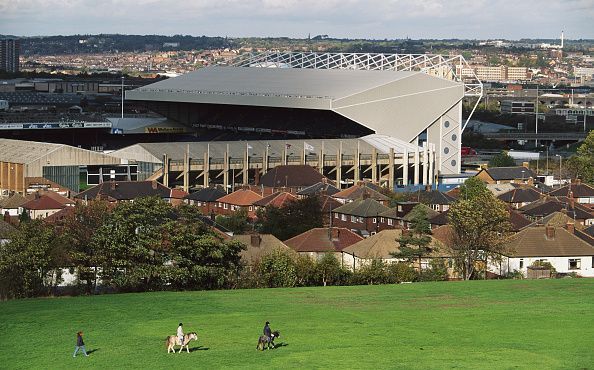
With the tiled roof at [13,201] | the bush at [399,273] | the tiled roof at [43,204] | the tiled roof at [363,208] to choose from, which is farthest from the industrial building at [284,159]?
the bush at [399,273]

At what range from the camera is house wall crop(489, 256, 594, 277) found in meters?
47.0

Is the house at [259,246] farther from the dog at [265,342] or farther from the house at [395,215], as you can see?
the dog at [265,342]

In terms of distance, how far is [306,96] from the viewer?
95.4m

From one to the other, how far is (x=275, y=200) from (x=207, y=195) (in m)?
6.13

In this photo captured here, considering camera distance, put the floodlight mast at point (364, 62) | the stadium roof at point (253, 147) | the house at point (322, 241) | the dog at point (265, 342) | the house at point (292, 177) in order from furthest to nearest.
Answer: the floodlight mast at point (364, 62)
the stadium roof at point (253, 147)
the house at point (292, 177)
the house at point (322, 241)
the dog at point (265, 342)

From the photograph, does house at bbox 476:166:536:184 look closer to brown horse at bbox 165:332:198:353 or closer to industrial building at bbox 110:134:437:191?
industrial building at bbox 110:134:437:191

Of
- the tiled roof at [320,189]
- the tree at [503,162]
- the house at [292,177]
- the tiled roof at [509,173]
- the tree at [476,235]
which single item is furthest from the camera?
the tree at [503,162]

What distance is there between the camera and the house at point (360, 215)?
5962 cm

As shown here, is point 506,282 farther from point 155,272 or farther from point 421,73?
point 421,73

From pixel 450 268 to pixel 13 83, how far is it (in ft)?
501

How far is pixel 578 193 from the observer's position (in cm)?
7206

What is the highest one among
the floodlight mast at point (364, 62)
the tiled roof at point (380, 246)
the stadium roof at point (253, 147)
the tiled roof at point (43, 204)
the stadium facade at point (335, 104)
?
the floodlight mast at point (364, 62)

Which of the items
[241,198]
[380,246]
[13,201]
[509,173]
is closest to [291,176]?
[241,198]

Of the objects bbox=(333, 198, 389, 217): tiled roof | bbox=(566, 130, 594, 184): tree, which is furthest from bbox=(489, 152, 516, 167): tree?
bbox=(333, 198, 389, 217): tiled roof
